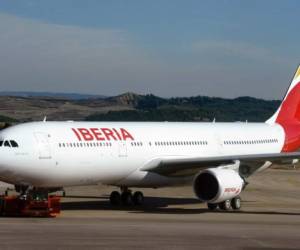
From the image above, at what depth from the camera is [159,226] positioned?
23125 mm

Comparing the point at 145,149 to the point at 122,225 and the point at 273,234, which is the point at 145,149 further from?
the point at 273,234

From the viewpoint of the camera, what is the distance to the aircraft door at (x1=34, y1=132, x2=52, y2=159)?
85.9ft

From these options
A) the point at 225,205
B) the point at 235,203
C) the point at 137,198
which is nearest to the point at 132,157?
the point at 137,198

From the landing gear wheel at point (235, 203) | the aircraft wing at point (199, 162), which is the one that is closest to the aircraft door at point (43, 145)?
the aircraft wing at point (199, 162)

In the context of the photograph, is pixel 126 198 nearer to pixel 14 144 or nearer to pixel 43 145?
pixel 43 145

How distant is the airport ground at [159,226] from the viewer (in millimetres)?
18953

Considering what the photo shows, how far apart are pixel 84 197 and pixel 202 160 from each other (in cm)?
879

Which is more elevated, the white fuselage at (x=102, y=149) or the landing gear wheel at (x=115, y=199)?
the white fuselage at (x=102, y=149)

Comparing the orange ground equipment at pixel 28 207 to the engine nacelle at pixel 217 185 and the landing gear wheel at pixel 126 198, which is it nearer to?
the engine nacelle at pixel 217 185

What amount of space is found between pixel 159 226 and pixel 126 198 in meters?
9.24

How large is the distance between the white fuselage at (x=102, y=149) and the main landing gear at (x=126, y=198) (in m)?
1.98

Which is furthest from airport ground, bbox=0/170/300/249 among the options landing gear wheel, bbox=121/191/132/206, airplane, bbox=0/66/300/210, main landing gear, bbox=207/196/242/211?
airplane, bbox=0/66/300/210

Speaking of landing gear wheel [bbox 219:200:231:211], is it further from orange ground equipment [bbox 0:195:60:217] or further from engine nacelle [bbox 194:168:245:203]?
orange ground equipment [bbox 0:195:60:217]

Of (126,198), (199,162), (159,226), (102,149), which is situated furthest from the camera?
(126,198)
